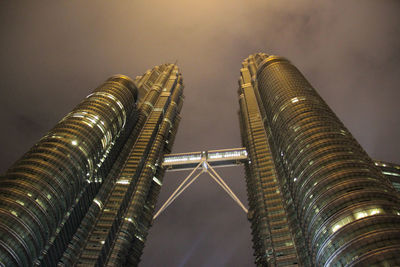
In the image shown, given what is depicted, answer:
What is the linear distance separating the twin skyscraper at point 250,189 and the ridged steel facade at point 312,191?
0.25m

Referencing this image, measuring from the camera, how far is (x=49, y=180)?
76.1m

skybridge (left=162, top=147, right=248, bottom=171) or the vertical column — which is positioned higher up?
skybridge (left=162, top=147, right=248, bottom=171)

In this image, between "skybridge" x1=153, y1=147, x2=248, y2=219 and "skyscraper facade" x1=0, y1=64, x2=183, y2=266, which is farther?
"skybridge" x1=153, y1=147, x2=248, y2=219

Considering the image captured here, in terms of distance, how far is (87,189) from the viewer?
99.7 metres

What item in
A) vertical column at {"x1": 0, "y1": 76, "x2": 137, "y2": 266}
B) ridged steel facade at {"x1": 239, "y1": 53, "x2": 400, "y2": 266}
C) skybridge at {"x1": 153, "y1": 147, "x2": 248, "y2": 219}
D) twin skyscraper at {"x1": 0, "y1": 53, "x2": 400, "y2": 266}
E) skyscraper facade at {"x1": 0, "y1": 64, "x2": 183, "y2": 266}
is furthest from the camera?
skybridge at {"x1": 153, "y1": 147, "x2": 248, "y2": 219}

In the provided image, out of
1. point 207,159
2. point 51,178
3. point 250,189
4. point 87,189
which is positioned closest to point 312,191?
point 250,189

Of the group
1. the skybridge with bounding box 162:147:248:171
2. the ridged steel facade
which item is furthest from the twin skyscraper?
the skybridge with bounding box 162:147:248:171

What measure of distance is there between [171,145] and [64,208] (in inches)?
3254

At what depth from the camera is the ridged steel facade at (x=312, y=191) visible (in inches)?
2219

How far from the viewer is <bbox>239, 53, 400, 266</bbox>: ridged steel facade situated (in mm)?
56375

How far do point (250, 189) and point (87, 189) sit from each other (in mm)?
58081

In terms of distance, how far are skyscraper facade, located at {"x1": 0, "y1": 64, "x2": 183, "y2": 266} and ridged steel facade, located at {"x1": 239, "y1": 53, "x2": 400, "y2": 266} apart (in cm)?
4027

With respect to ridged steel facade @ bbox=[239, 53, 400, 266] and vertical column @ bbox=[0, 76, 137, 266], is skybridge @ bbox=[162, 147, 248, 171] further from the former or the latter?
vertical column @ bbox=[0, 76, 137, 266]

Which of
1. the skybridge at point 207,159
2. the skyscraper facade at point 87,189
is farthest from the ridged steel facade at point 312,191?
the skyscraper facade at point 87,189
